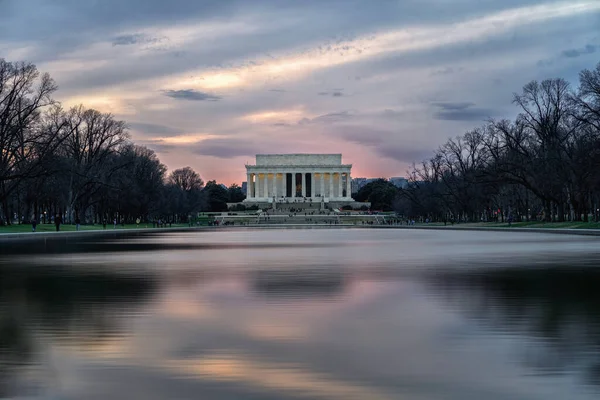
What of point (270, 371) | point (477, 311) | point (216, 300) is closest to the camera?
point (270, 371)

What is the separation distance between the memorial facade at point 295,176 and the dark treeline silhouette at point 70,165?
2110 inches

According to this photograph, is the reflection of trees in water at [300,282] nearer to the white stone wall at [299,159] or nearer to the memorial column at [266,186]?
the white stone wall at [299,159]

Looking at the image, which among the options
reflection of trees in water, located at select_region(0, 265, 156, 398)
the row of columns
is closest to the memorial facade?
the row of columns

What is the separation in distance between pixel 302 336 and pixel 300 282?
7.29 m

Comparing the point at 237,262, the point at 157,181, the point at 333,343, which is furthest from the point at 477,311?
the point at 157,181

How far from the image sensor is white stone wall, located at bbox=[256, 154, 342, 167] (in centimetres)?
16825

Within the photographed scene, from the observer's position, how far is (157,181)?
95.1 meters

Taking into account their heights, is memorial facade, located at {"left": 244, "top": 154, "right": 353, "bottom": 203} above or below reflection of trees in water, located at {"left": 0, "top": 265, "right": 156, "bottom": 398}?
above

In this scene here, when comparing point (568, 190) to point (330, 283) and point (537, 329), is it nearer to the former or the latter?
point (330, 283)

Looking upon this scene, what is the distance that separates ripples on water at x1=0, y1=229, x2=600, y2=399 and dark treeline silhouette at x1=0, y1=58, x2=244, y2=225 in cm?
3931

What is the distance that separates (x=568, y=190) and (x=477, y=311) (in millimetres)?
61001

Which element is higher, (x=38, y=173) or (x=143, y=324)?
(x=38, y=173)

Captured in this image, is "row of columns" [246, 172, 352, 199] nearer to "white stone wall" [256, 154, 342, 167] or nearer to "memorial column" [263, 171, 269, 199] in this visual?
"memorial column" [263, 171, 269, 199]

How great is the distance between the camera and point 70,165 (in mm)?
68438
